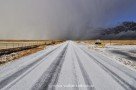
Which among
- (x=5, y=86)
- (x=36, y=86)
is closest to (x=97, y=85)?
(x=36, y=86)

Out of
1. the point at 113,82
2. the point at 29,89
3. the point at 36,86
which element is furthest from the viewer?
the point at 113,82

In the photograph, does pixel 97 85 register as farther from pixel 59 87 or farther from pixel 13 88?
pixel 13 88

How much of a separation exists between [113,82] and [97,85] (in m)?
1.06

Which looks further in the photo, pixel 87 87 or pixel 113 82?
pixel 113 82

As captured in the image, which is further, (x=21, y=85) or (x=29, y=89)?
(x=21, y=85)

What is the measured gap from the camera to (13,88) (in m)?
8.29

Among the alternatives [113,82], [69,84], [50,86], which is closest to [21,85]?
[50,86]

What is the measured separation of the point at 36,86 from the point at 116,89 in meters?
3.22

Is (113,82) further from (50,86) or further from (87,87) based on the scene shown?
(50,86)

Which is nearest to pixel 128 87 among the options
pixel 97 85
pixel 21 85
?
pixel 97 85

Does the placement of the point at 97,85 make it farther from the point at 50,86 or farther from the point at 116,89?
the point at 50,86

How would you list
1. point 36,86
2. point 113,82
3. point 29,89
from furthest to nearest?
point 113,82, point 36,86, point 29,89

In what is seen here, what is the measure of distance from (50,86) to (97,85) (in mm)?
1999

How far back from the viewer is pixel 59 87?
27.8 feet
